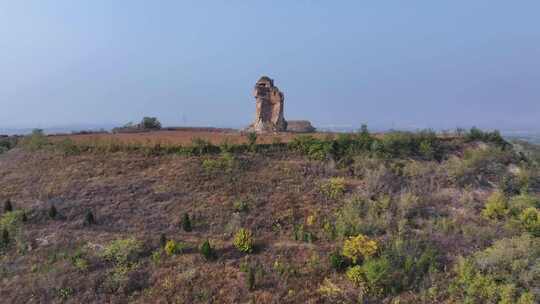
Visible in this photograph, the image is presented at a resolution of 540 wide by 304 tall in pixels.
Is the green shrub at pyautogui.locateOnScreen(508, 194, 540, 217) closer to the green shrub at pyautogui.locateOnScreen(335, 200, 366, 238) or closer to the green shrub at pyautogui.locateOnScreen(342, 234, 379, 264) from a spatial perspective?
the green shrub at pyautogui.locateOnScreen(335, 200, 366, 238)

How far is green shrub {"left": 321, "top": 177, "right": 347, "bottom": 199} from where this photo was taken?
49.0ft

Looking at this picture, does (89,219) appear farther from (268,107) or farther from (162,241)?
(268,107)

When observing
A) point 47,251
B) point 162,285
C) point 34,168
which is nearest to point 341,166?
point 162,285

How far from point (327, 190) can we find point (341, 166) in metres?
2.56

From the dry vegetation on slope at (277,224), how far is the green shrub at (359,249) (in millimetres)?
42

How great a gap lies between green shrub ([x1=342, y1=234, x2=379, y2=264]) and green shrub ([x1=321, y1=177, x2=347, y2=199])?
4.15m

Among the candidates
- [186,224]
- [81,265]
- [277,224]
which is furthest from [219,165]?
[81,265]

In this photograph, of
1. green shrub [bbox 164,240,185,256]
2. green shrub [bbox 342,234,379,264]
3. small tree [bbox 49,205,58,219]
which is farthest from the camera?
small tree [bbox 49,205,58,219]

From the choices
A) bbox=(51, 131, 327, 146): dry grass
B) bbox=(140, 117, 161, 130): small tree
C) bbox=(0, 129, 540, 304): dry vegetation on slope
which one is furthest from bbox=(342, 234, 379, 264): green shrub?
bbox=(140, 117, 161, 130): small tree

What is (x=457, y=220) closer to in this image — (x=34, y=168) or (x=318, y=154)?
(x=318, y=154)

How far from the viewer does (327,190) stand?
49.9 ft

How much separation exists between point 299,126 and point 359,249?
19.4 m

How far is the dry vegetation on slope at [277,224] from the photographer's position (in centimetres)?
980

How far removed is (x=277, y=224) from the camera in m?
13.3
